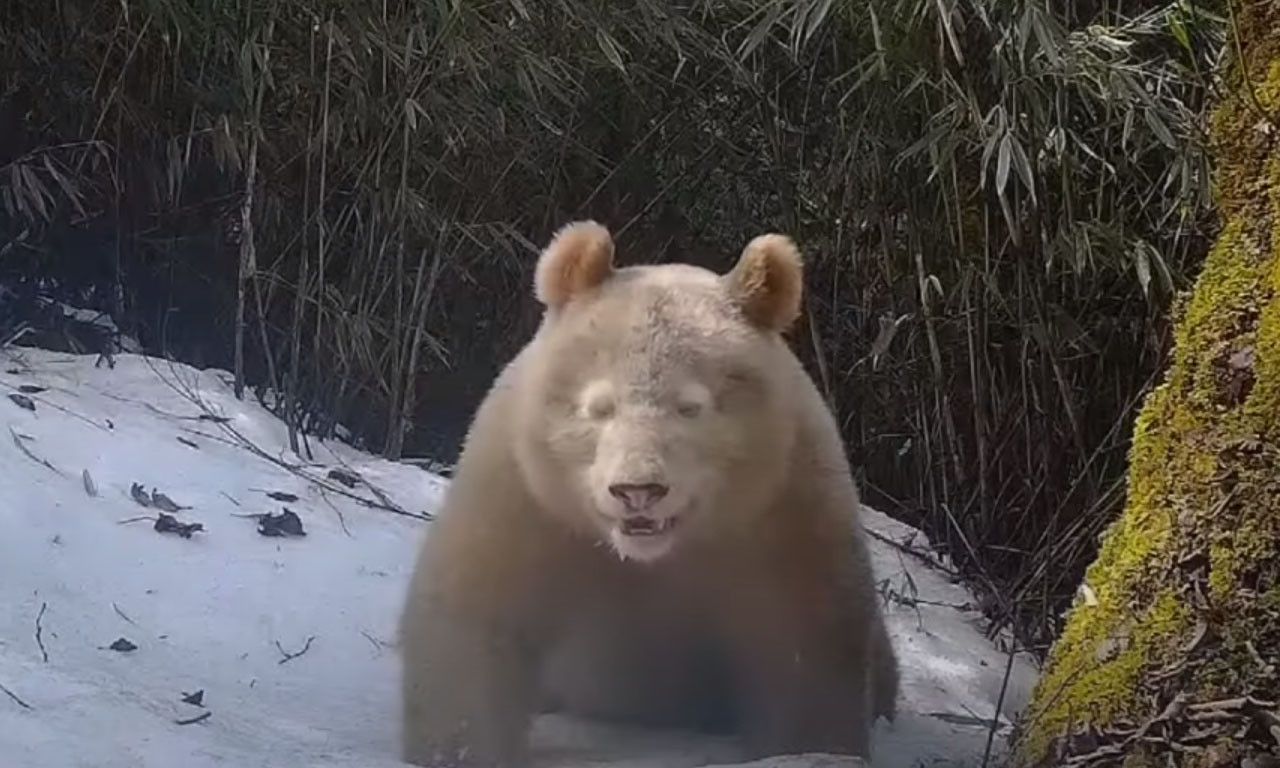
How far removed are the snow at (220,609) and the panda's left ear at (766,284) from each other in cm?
68

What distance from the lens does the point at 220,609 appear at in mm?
2758

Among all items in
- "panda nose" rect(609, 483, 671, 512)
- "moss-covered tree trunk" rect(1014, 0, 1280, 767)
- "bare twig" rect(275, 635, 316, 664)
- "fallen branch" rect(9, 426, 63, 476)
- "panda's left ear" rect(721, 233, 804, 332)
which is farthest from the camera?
"fallen branch" rect(9, 426, 63, 476)

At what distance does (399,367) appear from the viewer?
4449 millimetres

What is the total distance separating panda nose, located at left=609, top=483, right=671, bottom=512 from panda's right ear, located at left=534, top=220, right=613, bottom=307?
0.45 m

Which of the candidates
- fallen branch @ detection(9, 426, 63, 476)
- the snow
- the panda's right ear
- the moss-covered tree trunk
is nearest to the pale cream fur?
the panda's right ear

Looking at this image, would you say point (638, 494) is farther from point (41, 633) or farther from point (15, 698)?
point (41, 633)

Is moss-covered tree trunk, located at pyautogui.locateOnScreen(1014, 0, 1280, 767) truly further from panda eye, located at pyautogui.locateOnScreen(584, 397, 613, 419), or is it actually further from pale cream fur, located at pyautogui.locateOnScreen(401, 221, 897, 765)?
panda eye, located at pyautogui.locateOnScreen(584, 397, 613, 419)

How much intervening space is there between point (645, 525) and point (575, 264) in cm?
50

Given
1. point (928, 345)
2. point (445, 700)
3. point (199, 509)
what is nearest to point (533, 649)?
point (445, 700)

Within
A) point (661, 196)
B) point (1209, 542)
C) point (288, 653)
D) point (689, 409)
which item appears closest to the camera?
point (1209, 542)

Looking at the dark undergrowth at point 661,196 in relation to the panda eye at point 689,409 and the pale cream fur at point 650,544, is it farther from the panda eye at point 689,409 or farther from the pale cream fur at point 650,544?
the panda eye at point 689,409

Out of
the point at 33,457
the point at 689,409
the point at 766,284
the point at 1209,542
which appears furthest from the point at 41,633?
the point at 1209,542

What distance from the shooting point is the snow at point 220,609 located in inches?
87.7

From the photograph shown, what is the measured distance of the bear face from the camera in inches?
87.0
